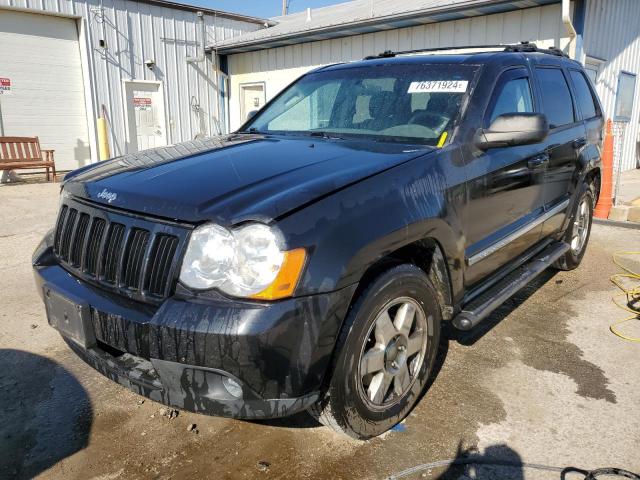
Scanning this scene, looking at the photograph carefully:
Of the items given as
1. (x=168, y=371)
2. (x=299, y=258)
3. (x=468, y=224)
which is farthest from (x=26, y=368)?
(x=468, y=224)

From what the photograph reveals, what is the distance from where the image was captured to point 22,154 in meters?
11.8

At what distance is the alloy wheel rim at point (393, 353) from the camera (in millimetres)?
2334

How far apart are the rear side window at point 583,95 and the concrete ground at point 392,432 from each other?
2.05m

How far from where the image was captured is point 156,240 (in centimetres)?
211

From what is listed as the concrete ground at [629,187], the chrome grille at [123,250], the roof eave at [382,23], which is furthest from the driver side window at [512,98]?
the roof eave at [382,23]

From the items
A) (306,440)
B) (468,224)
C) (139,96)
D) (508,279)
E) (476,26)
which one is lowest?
(306,440)

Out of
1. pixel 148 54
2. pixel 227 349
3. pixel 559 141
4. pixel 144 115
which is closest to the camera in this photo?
pixel 227 349

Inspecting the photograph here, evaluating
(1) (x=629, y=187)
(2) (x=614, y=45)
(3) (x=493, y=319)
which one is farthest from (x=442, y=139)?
(2) (x=614, y=45)

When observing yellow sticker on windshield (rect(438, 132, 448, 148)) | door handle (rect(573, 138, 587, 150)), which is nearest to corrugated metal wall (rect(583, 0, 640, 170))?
door handle (rect(573, 138, 587, 150))

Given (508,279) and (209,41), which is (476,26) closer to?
(508,279)

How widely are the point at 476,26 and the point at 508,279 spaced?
764 cm

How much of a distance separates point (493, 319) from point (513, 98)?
5.48 feet

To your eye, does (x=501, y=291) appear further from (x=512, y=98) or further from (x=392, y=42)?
(x=392, y=42)

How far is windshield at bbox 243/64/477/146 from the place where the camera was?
3000mm
